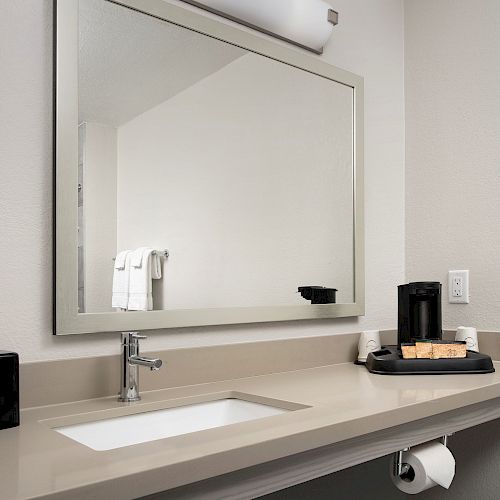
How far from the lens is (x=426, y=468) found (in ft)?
4.31

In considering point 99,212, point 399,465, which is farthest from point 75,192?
point 399,465

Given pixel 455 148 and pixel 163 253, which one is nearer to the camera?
pixel 163 253

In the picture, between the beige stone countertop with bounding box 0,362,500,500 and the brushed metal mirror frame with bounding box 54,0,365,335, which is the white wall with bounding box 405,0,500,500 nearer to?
the beige stone countertop with bounding box 0,362,500,500

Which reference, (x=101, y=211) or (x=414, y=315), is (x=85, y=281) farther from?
(x=414, y=315)

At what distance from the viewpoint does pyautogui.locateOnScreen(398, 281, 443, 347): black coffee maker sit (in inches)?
71.3

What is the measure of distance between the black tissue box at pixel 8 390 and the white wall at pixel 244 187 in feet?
1.33

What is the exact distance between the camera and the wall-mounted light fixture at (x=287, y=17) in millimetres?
1603

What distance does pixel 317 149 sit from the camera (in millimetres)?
1860

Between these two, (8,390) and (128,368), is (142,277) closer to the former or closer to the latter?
(128,368)

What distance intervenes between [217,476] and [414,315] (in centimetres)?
109

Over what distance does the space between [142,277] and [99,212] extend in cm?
18

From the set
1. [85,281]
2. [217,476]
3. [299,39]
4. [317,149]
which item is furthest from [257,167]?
[217,476]

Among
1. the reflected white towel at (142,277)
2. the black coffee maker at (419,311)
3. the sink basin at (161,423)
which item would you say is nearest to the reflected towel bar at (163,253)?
the reflected white towel at (142,277)

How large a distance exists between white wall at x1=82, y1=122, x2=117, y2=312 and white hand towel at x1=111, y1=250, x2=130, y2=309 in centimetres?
1
